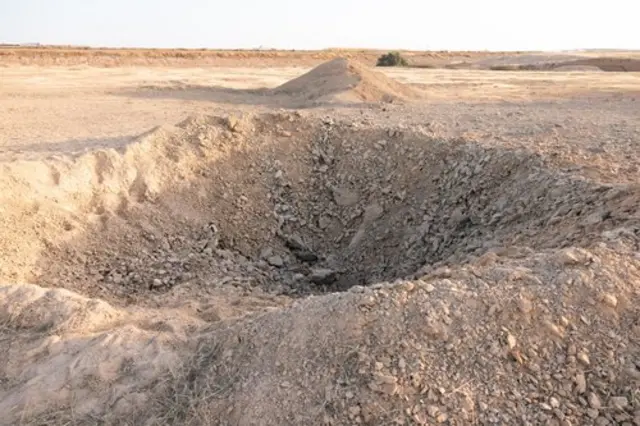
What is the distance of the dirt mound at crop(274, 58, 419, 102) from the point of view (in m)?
14.4

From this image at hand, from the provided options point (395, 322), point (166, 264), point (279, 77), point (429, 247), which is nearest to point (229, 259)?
point (166, 264)

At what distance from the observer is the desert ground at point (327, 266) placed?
345cm

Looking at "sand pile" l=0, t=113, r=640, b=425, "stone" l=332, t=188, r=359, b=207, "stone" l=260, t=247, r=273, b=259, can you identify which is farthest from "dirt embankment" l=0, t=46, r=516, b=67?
"stone" l=260, t=247, r=273, b=259

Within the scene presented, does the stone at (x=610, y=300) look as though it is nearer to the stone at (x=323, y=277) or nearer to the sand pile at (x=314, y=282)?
the sand pile at (x=314, y=282)

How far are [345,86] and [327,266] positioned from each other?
8.11 m

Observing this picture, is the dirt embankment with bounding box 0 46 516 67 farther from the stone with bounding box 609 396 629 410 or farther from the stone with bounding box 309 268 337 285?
the stone with bounding box 609 396 629 410

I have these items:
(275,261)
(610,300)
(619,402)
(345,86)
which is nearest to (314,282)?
(275,261)

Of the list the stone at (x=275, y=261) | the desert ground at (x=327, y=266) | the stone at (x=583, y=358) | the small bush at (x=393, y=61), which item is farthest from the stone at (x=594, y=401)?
the small bush at (x=393, y=61)

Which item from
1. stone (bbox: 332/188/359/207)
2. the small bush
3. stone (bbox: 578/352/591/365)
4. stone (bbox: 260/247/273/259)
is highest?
stone (bbox: 578/352/591/365)

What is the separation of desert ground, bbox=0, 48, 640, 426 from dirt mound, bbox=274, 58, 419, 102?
0.22m

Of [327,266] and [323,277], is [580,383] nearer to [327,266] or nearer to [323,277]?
[323,277]

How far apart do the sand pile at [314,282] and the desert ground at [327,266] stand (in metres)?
0.02

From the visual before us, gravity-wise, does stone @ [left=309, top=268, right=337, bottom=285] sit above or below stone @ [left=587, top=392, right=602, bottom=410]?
below

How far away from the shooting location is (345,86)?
1489 cm
